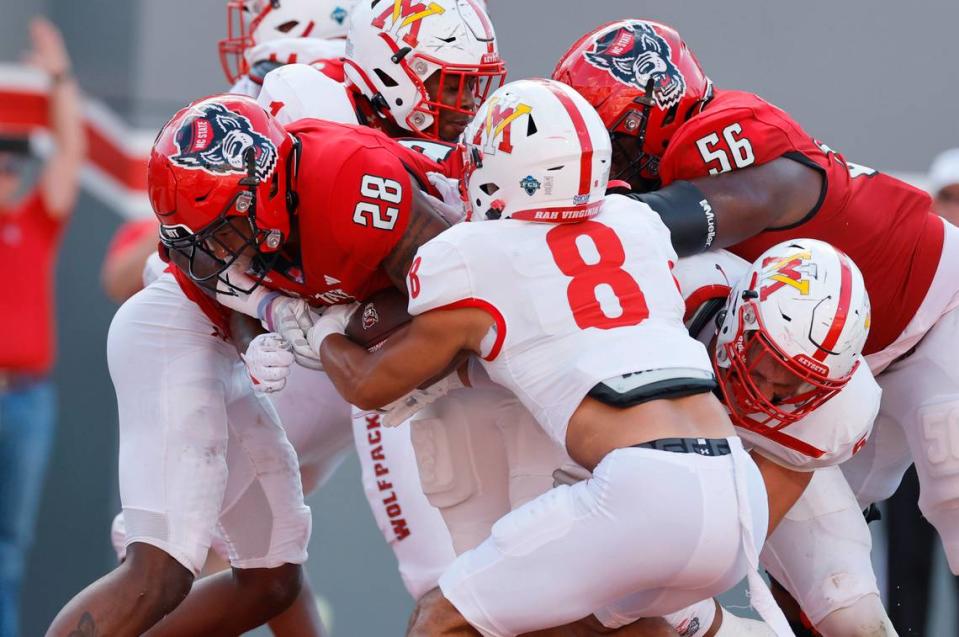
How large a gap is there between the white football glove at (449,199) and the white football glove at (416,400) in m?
0.37

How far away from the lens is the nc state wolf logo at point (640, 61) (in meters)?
3.73

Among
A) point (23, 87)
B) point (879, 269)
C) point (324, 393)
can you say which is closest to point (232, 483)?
point (324, 393)

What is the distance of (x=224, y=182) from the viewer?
3340 millimetres

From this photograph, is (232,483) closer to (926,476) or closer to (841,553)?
(841,553)

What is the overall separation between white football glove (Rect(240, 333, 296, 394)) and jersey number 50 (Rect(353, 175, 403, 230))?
1.07ft

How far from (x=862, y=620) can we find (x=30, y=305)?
4000mm

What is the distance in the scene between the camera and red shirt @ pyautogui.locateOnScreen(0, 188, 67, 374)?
6.36 meters

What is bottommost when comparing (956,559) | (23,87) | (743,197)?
(23,87)

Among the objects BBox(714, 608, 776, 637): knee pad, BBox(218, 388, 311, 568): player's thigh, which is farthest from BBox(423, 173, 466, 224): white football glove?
BBox(714, 608, 776, 637): knee pad

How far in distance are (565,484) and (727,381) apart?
0.48 m

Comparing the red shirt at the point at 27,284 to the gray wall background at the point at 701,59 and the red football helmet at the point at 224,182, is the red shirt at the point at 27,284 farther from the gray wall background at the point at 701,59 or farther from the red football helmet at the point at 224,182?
the red football helmet at the point at 224,182

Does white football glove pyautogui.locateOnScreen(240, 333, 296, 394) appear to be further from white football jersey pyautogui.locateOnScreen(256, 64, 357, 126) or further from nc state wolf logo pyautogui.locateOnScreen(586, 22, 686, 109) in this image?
nc state wolf logo pyautogui.locateOnScreen(586, 22, 686, 109)

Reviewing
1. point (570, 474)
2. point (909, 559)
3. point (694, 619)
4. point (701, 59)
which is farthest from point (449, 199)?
point (701, 59)

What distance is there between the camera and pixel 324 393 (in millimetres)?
4531
